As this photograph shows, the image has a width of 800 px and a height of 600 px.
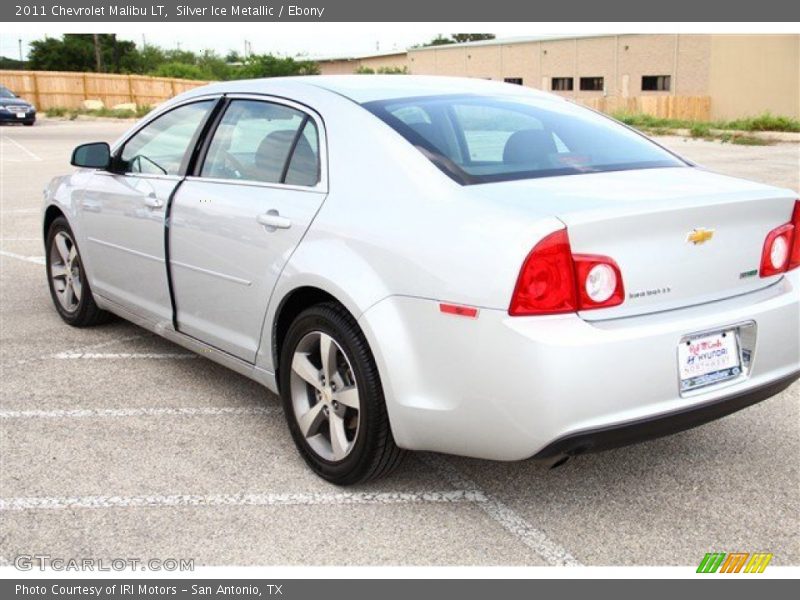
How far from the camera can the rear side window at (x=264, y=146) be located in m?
3.91

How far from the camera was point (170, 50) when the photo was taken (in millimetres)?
101875

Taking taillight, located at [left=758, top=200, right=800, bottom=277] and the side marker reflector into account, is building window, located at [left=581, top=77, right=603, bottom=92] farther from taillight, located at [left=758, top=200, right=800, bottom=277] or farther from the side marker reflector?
the side marker reflector

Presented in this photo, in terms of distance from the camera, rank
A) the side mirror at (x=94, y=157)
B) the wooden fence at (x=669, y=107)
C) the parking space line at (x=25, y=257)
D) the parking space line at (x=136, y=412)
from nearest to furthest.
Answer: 1. the parking space line at (x=136, y=412)
2. the side mirror at (x=94, y=157)
3. the parking space line at (x=25, y=257)
4. the wooden fence at (x=669, y=107)

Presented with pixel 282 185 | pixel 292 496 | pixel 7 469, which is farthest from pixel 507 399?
pixel 7 469

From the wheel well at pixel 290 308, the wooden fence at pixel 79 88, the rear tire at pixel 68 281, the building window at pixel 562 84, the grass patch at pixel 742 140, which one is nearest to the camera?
the wheel well at pixel 290 308

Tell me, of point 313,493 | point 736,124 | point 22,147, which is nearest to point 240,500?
point 313,493

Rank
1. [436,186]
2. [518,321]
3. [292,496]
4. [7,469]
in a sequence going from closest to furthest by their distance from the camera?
[518,321] → [436,186] → [292,496] → [7,469]

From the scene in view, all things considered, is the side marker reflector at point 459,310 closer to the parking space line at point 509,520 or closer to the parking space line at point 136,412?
the parking space line at point 509,520

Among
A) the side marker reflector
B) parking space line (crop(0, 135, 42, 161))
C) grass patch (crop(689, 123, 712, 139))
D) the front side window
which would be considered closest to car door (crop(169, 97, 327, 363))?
the front side window

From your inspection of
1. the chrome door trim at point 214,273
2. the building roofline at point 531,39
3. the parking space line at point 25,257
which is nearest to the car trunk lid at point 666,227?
the chrome door trim at point 214,273

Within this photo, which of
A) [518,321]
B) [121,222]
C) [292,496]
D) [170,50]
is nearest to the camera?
[518,321]

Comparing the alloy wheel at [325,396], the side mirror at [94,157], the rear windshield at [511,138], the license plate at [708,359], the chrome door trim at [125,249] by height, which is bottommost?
the alloy wheel at [325,396]

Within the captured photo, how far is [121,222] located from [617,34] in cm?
4376
